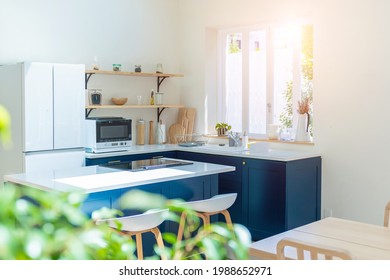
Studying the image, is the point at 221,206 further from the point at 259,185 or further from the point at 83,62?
the point at 83,62

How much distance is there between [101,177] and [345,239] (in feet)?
6.09

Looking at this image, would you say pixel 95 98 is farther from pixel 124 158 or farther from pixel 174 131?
pixel 174 131

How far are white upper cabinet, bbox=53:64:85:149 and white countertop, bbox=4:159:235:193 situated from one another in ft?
3.18

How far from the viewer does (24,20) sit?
5340 millimetres

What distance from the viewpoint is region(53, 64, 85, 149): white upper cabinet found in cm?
503

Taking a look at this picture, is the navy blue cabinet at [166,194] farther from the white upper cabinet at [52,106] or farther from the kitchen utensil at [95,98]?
the kitchen utensil at [95,98]

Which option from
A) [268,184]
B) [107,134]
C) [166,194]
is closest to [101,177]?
[166,194]

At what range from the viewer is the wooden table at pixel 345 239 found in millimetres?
2391

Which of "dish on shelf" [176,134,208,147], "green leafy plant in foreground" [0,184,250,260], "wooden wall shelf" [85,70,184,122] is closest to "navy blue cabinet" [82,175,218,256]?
"dish on shelf" [176,134,208,147]

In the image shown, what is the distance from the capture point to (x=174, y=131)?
6.61 meters

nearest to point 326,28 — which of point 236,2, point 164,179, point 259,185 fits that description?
point 236,2

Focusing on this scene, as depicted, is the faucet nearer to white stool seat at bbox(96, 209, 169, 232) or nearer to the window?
the window

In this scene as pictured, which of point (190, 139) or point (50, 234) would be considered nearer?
point (50, 234)

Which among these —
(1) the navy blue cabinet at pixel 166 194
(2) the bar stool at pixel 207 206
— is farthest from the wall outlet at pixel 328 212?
(2) the bar stool at pixel 207 206
